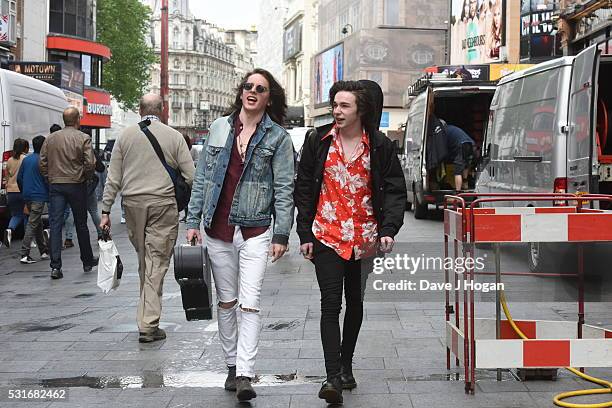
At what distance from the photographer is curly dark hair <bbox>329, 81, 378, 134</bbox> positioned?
18.8ft

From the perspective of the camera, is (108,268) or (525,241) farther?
(108,268)

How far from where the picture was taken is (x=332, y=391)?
5309 millimetres

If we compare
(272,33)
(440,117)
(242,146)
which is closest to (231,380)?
(242,146)

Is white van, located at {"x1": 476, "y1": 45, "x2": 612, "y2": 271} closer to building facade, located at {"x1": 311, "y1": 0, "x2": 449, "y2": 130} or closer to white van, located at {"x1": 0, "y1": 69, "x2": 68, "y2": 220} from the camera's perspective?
white van, located at {"x1": 0, "y1": 69, "x2": 68, "y2": 220}

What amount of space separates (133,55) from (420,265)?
63.5 m

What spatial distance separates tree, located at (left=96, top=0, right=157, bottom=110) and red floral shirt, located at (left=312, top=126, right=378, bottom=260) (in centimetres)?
6255

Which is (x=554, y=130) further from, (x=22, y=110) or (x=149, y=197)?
(x=22, y=110)

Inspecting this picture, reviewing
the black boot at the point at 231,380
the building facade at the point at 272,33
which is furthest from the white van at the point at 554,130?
the building facade at the point at 272,33

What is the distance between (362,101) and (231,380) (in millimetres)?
1684

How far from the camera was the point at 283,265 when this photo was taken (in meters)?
12.6

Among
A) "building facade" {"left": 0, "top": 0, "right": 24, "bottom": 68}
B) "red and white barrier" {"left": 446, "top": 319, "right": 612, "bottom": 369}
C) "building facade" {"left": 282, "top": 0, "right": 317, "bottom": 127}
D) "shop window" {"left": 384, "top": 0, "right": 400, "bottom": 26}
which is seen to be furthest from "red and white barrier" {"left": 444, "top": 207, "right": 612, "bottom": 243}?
"building facade" {"left": 282, "top": 0, "right": 317, "bottom": 127}

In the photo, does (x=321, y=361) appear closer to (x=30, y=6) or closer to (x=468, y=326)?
(x=468, y=326)

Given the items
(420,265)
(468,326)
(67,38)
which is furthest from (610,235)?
(67,38)

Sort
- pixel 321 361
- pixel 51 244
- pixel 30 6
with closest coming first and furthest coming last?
pixel 321 361 → pixel 51 244 → pixel 30 6
